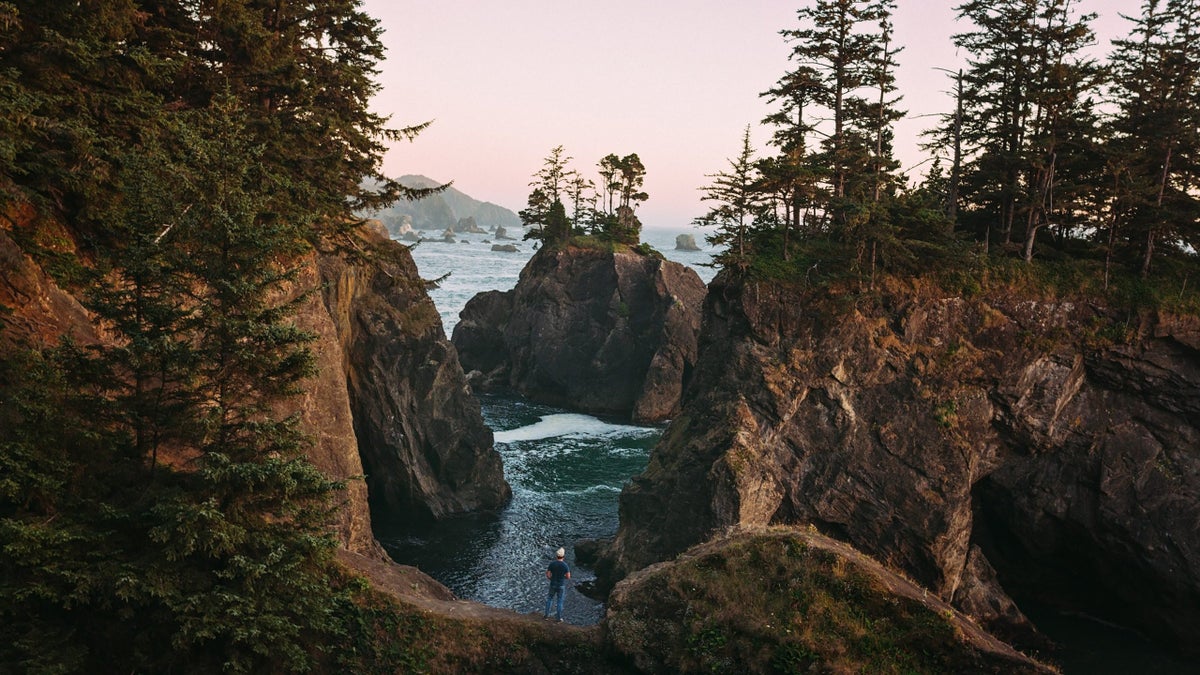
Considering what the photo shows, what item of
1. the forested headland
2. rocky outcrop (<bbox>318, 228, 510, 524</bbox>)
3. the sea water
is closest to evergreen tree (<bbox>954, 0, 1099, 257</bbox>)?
the forested headland

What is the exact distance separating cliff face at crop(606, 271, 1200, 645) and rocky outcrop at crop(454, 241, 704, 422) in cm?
2511

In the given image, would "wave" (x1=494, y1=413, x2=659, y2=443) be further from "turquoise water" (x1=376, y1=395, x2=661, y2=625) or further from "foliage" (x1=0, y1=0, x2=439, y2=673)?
"foliage" (x1=0, y1=0, x2=439, y2=673)

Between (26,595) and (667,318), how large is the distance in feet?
160

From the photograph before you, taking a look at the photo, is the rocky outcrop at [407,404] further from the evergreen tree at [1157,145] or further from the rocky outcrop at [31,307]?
the evergreen tree at [1157,145]

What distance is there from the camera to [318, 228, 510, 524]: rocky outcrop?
32281 millimetres

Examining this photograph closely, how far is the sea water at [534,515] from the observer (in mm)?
29156

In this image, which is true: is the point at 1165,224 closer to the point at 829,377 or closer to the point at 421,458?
the point at 829,377

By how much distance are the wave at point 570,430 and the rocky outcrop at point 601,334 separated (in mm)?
2024

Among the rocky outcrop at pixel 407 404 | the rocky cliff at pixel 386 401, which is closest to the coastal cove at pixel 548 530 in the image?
the rocky outcrop at pixel 407 404

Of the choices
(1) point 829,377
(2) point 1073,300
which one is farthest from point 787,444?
(2) point 1073,300

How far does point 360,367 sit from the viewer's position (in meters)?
32.4

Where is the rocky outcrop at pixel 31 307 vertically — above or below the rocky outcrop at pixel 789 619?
above

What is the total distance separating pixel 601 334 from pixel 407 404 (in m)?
27.5

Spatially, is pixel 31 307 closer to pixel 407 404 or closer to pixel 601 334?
pixel 407 404
